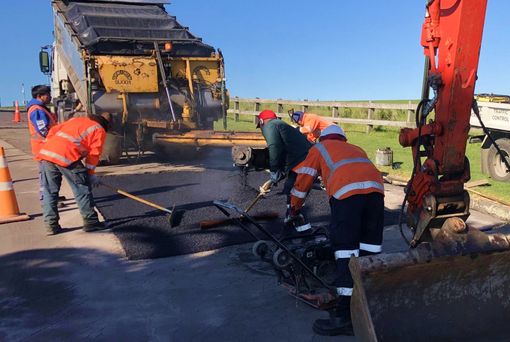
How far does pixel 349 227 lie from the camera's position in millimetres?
3457

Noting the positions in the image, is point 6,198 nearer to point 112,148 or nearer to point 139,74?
point 112,148

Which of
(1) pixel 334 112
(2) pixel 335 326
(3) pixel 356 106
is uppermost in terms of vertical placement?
(3) pixel 356 106

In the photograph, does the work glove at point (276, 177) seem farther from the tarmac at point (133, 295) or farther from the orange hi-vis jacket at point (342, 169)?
the orange hi-vis jacket at point (342, 169)

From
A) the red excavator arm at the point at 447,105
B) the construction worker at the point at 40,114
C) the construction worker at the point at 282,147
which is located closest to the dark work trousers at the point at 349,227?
the red excavator arm at the point at 447,105

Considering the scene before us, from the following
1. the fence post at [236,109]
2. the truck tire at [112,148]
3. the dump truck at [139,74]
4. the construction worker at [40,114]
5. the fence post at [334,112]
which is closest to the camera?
the construction worker at [40,114]

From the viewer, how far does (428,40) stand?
3.51m

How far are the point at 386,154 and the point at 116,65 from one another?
5189 mm

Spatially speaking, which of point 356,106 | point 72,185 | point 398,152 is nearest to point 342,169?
point 72,185

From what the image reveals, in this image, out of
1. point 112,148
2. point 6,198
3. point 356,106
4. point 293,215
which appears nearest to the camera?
point 293,215

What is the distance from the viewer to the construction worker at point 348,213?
340 cm

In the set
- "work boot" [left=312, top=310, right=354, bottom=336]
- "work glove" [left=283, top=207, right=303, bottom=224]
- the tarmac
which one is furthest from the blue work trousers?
"work boot" [left=312, top=310, right=354, bottom=336]

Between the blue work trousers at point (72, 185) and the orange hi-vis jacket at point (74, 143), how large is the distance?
0.34 ft

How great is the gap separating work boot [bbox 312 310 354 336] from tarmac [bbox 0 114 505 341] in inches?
1.8

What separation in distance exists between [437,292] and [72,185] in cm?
420
